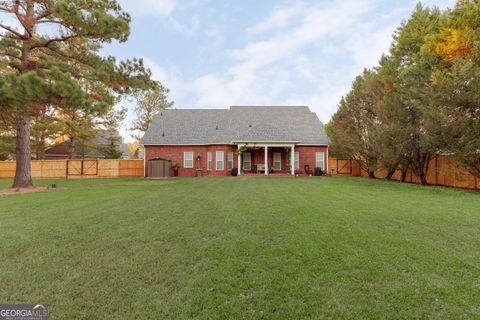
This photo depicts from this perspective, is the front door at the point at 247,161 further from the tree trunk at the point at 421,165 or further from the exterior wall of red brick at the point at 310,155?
the tree trunk at the point at 421,165

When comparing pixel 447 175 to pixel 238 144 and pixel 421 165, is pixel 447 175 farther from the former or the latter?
pixel 238 144

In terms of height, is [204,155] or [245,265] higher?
[204,155]

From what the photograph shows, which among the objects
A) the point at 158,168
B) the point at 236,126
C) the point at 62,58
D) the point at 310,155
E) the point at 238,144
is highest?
the point at 62,58

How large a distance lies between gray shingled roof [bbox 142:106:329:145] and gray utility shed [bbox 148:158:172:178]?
6.89ft

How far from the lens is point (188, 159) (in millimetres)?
21734

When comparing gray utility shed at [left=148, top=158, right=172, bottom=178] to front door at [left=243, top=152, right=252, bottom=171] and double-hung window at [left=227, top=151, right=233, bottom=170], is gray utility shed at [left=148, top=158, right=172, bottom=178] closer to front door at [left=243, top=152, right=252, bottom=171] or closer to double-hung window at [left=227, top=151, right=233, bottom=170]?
double-hung window at [left=227, top=151, right=233, bottom=170]

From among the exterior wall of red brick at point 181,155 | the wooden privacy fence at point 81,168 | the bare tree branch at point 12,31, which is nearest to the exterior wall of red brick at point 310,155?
the exterior wall of red brick at point 181,155

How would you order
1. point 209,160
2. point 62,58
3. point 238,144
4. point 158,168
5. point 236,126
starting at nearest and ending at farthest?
point 62,58 < point 158,168 < point 238,144 < point 209,160 < point 236,126

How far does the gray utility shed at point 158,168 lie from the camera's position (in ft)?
66.1

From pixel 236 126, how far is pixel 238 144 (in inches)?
120

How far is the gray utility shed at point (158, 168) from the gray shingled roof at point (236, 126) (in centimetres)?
210

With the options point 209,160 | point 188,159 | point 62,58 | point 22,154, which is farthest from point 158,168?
point 62,58

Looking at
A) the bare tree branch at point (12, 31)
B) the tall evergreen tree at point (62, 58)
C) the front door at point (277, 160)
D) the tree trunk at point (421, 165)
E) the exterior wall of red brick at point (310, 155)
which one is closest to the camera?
the tall evergreen tree at point (62, 58)

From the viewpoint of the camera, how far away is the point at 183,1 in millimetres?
13203
